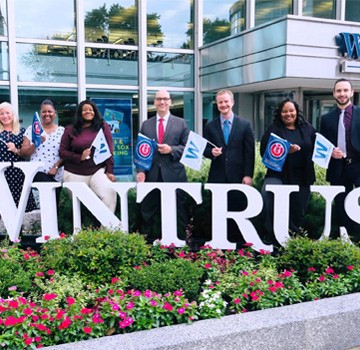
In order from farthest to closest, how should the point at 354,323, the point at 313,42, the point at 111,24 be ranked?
the point at 111,24
the point at 313,42
the point at 354,323

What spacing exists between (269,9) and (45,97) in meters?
6.57

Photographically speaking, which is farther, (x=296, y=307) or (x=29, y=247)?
(x=29, y=247)

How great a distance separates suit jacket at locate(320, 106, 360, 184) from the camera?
186 inches

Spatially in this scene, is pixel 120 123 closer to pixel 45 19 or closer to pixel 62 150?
pixel 45 19

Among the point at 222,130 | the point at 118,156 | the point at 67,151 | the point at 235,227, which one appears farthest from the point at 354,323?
the point at 118,156

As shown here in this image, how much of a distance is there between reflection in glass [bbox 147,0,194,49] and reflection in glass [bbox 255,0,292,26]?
188cm

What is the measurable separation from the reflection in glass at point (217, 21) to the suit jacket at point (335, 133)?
327 inches

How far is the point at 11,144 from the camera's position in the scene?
5.04 metres

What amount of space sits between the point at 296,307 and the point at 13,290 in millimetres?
2061

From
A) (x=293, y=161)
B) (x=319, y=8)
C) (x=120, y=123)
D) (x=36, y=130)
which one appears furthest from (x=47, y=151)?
(x=319, y=8)

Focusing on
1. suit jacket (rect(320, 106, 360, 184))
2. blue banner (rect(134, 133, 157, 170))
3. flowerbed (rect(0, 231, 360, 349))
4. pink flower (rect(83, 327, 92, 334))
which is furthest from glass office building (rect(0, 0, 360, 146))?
pink flower (rect(83, 327, 92, 334))

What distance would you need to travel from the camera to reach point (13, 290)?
337 centimetres

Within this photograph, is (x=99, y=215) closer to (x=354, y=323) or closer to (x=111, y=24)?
(x=354, y=323)

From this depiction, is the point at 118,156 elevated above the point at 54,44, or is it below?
below
